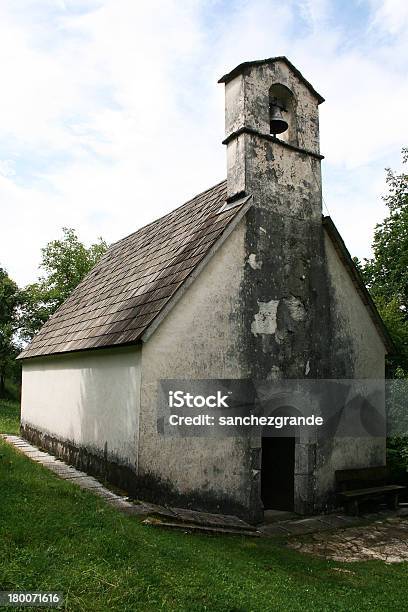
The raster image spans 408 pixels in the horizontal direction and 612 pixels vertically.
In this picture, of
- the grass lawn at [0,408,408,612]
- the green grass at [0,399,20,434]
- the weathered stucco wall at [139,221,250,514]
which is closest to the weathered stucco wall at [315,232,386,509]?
the weathered stucco wall at [139,221,250,514]

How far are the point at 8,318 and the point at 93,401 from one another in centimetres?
2556

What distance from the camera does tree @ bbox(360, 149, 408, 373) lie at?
45.2ft

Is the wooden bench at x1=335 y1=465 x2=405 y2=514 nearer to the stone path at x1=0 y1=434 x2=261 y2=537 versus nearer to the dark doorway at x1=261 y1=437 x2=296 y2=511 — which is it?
the dark doorway at x1=261 y1=437 x2=296 y2=511

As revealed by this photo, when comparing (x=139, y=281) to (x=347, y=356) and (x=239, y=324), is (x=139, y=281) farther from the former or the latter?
(x=347, y=356)

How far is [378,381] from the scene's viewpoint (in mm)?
11000

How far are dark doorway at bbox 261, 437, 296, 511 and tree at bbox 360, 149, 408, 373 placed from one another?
4079mm

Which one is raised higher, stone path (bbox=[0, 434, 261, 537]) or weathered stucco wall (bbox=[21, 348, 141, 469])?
weathered stucco wall (bbox=[21, 348, 141, 469])


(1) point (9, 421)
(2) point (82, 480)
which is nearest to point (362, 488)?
(2) point (82, 480)

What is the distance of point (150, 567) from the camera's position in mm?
5020

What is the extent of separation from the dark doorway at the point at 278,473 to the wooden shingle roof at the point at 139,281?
3.90 meters

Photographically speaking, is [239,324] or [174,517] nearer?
[174,517]

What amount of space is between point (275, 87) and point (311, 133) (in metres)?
1.17

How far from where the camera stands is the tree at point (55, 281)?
30781mm

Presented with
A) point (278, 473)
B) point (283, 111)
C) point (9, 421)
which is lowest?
point (9, 421)
